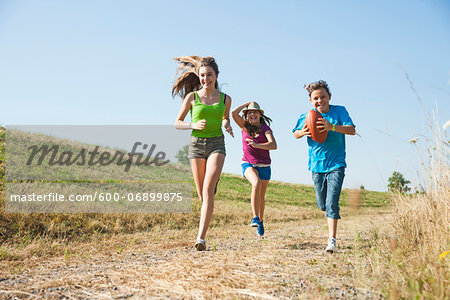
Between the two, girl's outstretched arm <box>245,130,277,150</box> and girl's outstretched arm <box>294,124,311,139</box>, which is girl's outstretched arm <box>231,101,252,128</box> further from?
girl's outstretched arm <box>294,124,311,139</box>

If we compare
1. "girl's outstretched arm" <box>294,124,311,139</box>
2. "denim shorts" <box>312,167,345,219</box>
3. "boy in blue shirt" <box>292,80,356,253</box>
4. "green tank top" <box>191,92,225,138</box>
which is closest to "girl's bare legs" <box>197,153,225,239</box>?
"green tank top" <box>191,92,225,138</box>

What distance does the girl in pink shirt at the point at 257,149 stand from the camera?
6805 millimetres

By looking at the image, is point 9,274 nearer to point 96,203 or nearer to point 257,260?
point 257,260

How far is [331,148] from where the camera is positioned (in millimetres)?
5508

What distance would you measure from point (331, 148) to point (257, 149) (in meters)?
1.83

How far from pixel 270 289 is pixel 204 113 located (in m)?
3.04

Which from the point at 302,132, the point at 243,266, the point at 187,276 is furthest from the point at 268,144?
the point at 187,276

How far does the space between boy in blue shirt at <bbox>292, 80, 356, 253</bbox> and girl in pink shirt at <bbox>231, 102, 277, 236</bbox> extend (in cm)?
107

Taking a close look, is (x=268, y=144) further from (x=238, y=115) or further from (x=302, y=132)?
(x=302, y=132)

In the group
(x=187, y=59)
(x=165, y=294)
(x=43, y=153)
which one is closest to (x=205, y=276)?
Answer: (x=165, y=294)

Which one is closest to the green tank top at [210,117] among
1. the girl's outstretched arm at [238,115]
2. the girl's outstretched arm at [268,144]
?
the girl's outstretched arm at [238,115]

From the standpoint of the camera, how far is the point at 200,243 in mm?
5070

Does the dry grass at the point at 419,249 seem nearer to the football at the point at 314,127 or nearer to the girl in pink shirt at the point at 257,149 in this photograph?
the football at the point at 314,127

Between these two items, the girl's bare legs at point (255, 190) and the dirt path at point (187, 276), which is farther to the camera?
the girl's bare legs at point (255, 190)
